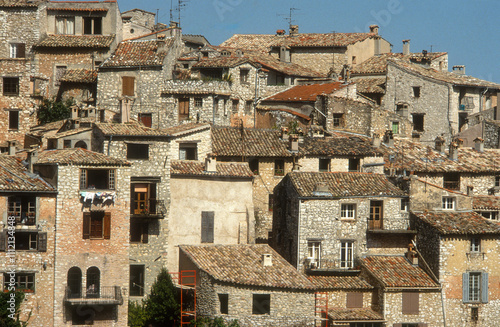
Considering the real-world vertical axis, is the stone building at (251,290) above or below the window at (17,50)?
below

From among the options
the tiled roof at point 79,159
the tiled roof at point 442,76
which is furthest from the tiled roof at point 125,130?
the tiled roof at point 442,76

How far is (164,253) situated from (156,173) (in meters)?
4.62

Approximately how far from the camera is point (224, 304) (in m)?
60.2

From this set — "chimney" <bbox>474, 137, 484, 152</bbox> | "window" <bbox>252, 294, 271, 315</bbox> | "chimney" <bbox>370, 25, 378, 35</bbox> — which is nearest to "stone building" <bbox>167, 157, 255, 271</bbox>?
"window" <bbox>252, 294, 271, 315</bbox>

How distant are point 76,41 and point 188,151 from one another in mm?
18918

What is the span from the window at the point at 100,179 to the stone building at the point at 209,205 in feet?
15.4

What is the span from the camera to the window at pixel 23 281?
58938 mm

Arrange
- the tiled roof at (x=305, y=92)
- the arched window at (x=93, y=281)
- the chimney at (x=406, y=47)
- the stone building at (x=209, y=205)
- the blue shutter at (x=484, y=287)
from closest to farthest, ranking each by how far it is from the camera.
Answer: the arched window at (x=93, y=281)
the stone building at (x=209, y=205)
the blue shutter at (x=484, y=287)
the tiled roof at (x=305, y=92)
the chimney at (x=406, y=47)

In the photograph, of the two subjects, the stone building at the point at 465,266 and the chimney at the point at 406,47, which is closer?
the stone building at the point at 465,266

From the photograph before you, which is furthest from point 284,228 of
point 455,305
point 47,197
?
point 47,197

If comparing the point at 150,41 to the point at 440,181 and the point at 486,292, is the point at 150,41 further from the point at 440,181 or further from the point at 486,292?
the point at 486,292

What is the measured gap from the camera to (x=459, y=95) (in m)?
89.6

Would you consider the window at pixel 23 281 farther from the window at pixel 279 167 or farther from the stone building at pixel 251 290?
the window at pixel 279 167

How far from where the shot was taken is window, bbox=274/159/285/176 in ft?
232
